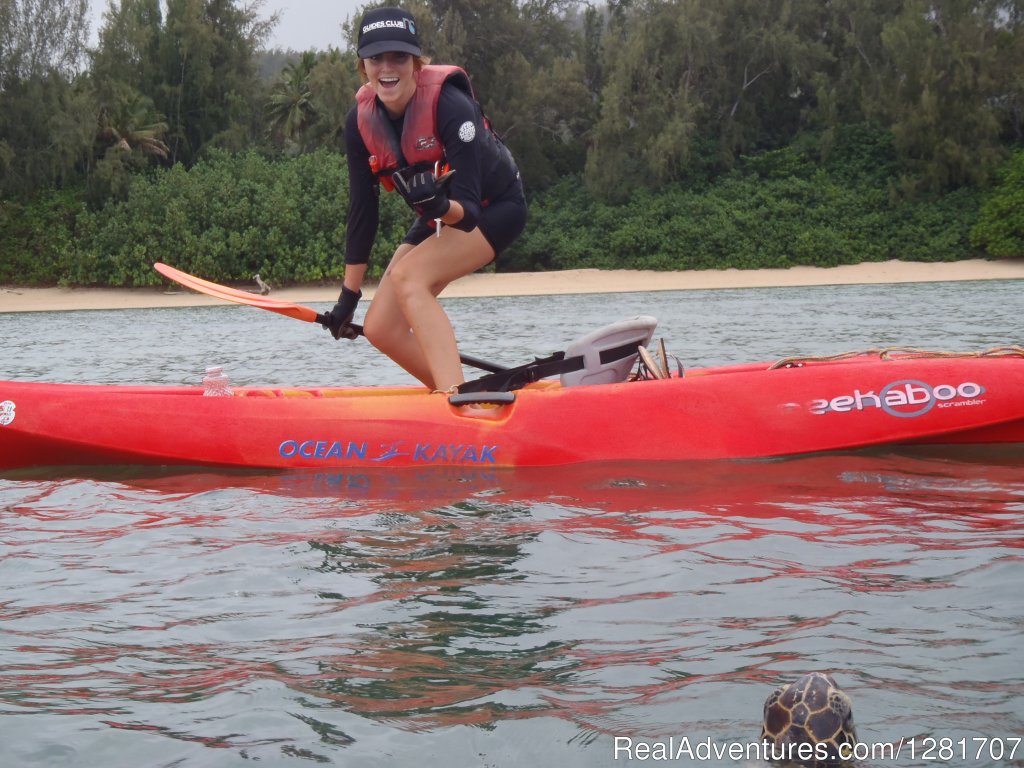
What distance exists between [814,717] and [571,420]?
2.86 m

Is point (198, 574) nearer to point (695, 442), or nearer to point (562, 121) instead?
point (695, 442)

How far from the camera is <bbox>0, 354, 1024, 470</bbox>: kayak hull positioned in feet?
15.8

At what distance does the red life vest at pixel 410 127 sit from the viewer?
4715mm

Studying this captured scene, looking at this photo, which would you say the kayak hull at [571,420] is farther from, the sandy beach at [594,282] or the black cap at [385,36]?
the sandy beach at [594,282]

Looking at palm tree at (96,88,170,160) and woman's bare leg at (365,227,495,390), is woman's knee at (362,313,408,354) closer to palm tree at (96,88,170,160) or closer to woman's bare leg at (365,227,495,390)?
woman's bare leg at (365,227,495,390)

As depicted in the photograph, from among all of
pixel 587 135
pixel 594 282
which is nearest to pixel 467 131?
pixel 594 282

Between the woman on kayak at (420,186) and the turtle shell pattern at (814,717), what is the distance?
2.70 meters

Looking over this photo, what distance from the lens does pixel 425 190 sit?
14.4 feet

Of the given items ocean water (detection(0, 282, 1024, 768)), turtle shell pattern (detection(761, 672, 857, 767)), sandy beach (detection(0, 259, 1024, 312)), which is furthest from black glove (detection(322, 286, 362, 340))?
sandy beach (detection(0, 259, 1024, 312))

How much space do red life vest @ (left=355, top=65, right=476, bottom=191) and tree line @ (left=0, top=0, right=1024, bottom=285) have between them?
975 inches

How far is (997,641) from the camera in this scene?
281 centimetres

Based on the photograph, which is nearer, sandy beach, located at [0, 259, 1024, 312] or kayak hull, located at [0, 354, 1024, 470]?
kayak hull, located at [0, 354, 1024, 470]

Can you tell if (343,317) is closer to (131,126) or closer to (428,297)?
(428,297)

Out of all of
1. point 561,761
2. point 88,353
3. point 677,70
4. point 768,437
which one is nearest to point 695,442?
point 768,437
